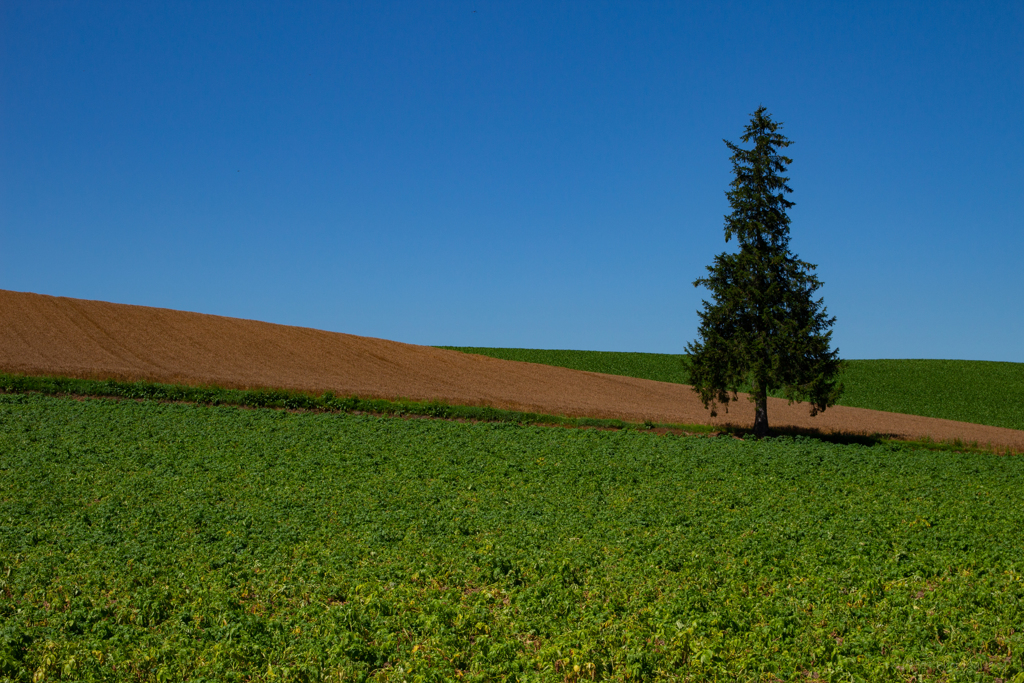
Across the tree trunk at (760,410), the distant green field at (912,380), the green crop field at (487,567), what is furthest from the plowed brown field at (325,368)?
the green crop field at (487,567)

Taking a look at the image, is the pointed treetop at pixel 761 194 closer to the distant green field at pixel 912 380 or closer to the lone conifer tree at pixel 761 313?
the lone conifer tree at pixel 761 313

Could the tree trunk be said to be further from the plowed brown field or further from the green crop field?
the green crop field

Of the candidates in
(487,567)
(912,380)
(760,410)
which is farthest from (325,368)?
(912,380)

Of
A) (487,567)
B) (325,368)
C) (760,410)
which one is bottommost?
(487,567)

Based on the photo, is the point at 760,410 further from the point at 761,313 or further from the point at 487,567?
the point at 487,567

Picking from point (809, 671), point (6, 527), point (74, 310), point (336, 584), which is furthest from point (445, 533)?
point (74, 310)

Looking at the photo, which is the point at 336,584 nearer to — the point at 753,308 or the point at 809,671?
the point at 809,671

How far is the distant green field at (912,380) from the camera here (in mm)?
61906

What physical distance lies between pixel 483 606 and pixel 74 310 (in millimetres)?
56260

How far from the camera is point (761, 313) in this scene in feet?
119

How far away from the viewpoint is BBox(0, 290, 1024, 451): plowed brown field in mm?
42438

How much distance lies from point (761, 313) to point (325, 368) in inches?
1189

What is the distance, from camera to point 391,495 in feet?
64.3

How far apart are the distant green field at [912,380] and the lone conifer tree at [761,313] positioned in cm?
2236
